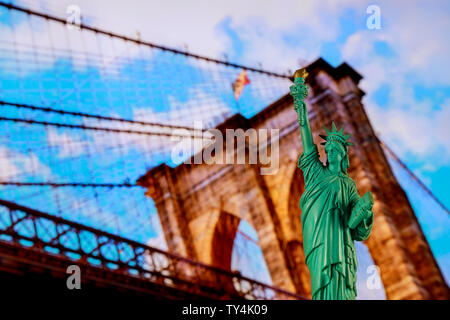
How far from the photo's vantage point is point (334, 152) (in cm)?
495

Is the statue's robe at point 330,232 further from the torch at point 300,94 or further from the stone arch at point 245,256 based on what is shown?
the stone arch at point 245,256

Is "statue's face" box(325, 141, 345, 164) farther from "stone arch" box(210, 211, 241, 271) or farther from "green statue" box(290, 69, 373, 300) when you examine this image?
"stone arch" box(210, 211, 241, 271)

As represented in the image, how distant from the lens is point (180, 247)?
2167 cm

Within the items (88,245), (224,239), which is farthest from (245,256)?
(88,245)

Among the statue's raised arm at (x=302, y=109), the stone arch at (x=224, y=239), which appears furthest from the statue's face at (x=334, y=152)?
the stone arch at (x=224, y=239)

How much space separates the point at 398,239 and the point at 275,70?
6.90 metres

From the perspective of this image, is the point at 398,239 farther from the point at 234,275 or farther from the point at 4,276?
the point at 4,276

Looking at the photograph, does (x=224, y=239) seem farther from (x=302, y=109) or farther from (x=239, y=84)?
(x=302, y=109)

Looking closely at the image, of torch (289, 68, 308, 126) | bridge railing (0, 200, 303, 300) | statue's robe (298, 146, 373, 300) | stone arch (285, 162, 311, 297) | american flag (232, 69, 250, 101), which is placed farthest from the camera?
american flag (232, 69, 250, 101)

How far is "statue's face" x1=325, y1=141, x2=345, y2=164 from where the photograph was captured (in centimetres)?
492

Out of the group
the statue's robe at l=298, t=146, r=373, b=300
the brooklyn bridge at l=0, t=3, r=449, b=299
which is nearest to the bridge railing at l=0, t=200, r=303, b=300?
the brooklyn bridge at l=0, t=3, r=449, b=299

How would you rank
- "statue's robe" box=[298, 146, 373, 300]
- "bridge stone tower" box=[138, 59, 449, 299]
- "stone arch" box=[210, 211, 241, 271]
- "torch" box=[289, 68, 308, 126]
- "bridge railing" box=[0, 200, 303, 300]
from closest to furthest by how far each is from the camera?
1. "statue's robe" box=[298, 146, 373, 300]
2. "torch" box=[289, 68, 308, 126]
3. "bridge railing" box=[0, 200, 303, 300]
4. "bridge stone tower" box=[138, 59, 449, 299]
5. "stone arch" box=[210, 211, 241, 271]
